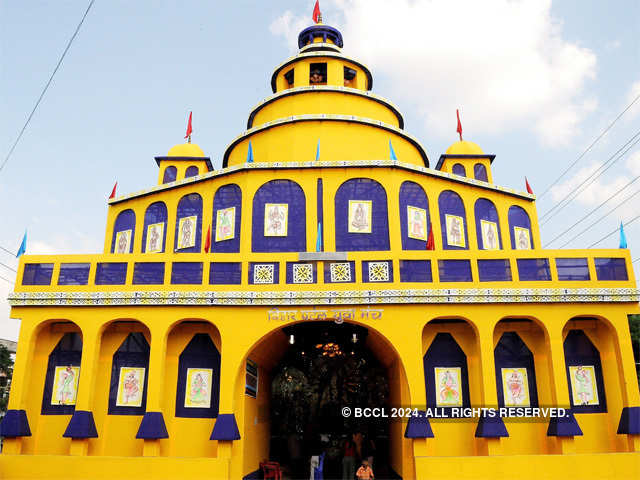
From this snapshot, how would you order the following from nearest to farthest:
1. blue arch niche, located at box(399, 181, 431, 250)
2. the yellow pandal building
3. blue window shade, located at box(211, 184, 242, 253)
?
the yellow pandal building → blue arch niche, located at box(399, 181, 431, 250) → blue window shade, located at box(211, 184, 242, 253)

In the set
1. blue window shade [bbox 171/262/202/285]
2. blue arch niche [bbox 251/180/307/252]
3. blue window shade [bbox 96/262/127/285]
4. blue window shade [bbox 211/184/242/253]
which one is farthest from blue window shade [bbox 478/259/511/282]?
blue window shade [bbox 96/262/127/285]

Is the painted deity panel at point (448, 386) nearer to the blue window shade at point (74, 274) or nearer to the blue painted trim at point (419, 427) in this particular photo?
the blue painted trim at point (419, 427)

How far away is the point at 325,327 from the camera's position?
18.2m

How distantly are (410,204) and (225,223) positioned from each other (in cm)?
674

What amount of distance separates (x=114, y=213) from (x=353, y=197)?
10.6m

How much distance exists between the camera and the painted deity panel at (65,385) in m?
15.9

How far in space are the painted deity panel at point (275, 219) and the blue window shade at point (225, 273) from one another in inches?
87.1

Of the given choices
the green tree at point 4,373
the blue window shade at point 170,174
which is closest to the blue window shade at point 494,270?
the blue window shade at point 170,174

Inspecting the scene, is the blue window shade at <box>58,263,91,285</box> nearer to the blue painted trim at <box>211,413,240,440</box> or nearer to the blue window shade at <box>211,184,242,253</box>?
the blue window shade at <box>211,184,242,253</box>

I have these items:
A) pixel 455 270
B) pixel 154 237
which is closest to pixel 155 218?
pixel 154 237

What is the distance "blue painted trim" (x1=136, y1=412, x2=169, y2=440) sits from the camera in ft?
47.5

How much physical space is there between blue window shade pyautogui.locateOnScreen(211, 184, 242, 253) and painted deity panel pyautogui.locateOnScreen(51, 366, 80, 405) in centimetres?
596

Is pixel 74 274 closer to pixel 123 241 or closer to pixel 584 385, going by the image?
pixel 123 241

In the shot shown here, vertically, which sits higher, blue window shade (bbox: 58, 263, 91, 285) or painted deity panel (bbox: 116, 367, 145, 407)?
blue window shade (bbox: 58, 263, 91, 285)
